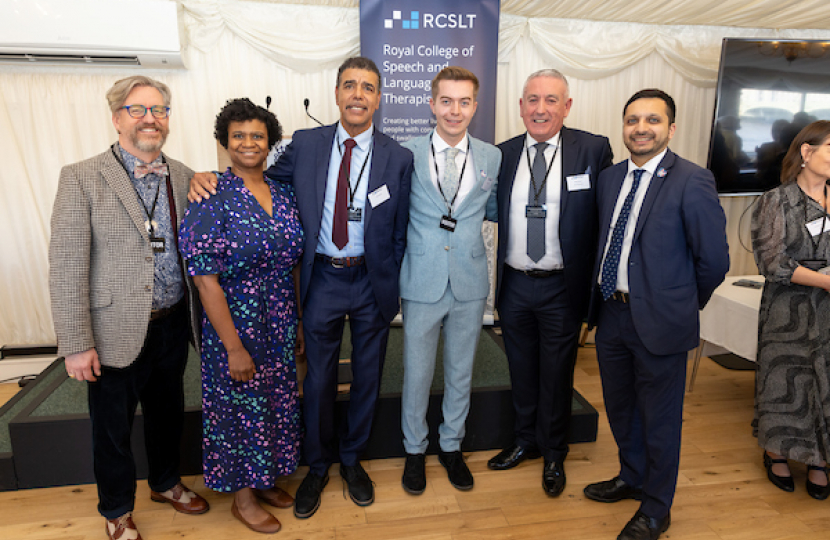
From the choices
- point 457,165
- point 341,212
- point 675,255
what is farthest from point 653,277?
point 341,212

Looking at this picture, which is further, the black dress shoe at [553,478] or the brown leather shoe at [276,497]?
the black dress shoe at [553,478]

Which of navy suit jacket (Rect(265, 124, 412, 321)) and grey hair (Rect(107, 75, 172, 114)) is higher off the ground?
grey hair (Rect(107, 75, 172, 114))

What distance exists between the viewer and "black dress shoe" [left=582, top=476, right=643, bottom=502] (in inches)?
96.3

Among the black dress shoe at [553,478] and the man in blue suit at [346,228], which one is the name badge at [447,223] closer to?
the man in blue suit at [346,228]

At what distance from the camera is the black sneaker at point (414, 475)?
250 cm

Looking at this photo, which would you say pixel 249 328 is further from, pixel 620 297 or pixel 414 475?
pixel 620 297

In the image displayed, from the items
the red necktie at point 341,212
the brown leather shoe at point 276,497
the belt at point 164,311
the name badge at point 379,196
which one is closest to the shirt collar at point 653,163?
the name badge at point 379,196

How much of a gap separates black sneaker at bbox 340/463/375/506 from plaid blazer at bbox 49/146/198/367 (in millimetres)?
1159

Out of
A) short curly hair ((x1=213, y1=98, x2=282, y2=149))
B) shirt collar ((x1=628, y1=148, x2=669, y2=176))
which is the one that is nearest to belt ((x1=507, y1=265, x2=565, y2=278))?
shirt collar ((x1=628, y1=148, x2=669, y2=176))

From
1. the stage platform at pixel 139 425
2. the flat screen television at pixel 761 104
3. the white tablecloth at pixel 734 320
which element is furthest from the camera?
the flat screen television at pixel 761 104

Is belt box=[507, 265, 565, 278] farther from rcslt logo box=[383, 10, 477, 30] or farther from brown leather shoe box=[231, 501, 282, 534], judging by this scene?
rcslt logo box=[383, 10, 477, 30]

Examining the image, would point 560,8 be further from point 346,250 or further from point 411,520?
point 411,520

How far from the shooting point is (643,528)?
2.16m

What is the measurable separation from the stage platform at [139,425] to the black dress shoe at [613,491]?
0.50 meters
